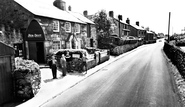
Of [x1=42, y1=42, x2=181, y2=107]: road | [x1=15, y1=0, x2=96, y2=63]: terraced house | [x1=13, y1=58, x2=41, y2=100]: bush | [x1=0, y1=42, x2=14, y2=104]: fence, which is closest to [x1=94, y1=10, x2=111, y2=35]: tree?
[x1=15, y1=0, x2=96, y2=63]: terraced house

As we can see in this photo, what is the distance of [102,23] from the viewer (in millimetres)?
39062

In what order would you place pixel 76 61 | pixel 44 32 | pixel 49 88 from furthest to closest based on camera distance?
pixel 44 32 < pixel 76 61 < pixel 49 88

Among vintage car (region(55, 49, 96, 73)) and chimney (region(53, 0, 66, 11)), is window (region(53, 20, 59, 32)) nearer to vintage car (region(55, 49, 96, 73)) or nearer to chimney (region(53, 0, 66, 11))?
vintage car (region(55, 49, 96, 73))

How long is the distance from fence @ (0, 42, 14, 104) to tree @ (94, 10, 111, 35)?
108 ft

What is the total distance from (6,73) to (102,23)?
3404cm

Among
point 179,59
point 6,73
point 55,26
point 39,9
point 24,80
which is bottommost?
point 24,80

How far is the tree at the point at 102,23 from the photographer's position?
39.1 meters

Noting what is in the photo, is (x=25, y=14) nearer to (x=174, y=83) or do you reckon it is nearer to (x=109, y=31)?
(x=174, y=83)

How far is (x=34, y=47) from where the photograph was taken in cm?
1753

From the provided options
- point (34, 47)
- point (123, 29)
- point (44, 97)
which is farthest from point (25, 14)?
point (123, 29)

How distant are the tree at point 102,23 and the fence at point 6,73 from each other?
1290 inches

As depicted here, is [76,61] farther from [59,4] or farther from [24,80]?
[59,4]

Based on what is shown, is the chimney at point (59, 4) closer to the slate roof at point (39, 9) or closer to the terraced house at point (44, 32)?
the slate roof at point (39, 9)

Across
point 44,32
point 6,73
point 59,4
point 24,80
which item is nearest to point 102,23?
point 59,4
